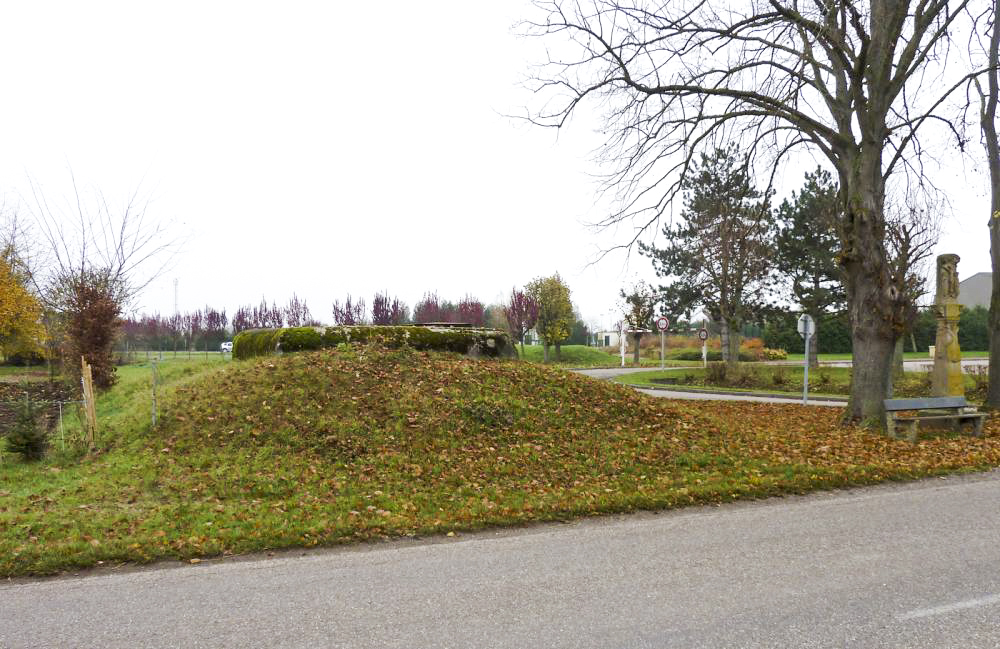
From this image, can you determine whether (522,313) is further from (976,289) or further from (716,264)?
(976,289)

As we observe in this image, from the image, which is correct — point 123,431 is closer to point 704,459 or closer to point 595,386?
point 595,386

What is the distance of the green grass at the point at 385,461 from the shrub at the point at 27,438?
0.24m

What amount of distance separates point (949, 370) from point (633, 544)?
13.6 metres

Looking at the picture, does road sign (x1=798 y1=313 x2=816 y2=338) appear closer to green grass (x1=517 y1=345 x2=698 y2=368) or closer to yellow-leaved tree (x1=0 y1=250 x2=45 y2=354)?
green grass (x1=517 y1=345 x2=698 y2=368)

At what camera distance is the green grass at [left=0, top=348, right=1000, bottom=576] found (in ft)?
19.6

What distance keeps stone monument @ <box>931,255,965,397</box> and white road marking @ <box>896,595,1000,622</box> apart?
13.1 m

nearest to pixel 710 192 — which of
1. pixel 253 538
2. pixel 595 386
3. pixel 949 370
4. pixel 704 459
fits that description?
pixel 949 370

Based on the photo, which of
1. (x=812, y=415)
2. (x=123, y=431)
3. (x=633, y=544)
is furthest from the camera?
(x=812, y=415)

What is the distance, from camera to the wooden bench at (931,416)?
34.6ft

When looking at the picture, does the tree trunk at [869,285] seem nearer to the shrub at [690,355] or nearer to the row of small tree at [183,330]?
the shrub at [690,355]

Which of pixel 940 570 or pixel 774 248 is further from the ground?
pixel 774 248

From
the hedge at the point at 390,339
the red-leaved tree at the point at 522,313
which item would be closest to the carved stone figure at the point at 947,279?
the hedge at the point at 390,339

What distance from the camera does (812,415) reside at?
14320mm

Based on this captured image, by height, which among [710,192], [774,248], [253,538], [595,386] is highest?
[710,192]
